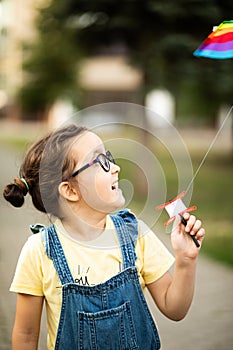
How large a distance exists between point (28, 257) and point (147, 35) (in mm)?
11781

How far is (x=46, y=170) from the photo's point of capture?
2.50m

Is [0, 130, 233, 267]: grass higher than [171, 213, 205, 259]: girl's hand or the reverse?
higher

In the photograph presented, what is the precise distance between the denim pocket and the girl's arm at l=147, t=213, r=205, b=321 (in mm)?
165

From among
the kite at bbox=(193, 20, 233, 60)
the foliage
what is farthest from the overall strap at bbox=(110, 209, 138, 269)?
the foliage

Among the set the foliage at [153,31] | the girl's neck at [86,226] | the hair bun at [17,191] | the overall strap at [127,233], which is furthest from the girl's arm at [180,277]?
the foliage at [153,31]

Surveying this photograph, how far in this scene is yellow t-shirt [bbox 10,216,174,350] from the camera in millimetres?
2387

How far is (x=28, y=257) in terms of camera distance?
2.40 m

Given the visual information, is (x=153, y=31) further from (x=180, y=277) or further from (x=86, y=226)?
(x=180, y=277)

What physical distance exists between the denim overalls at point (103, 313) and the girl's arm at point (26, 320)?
99 millimetres

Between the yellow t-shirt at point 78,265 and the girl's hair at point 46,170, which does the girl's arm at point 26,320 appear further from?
the girl's hair at point 46,170

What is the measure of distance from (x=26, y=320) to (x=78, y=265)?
24 centimetres

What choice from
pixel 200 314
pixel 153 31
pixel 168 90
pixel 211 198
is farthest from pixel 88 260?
pixel 168 90

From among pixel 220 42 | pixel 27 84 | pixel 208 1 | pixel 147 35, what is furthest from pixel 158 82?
pixel 27 84

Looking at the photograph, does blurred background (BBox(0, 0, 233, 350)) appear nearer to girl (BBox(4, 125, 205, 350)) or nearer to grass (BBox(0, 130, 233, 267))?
grass (BBox(0, 130, 233, 267))
